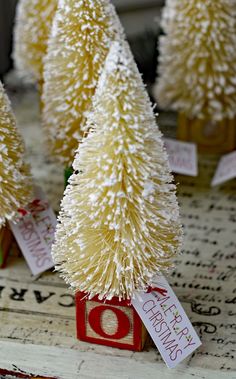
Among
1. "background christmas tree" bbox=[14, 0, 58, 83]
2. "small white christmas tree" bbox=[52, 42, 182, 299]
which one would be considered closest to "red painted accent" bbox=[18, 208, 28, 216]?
"small white christmas tree" bbox=[52, 42, 182, 299]

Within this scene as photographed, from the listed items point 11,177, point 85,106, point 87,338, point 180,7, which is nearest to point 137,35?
point 180,7

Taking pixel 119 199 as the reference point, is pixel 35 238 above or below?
below

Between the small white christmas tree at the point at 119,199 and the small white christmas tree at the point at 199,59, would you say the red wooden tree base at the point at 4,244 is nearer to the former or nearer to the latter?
the small white christmas tree at the point at 119,199

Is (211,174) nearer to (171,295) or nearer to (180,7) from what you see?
(180,7)

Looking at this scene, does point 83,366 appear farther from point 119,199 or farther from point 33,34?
point 33,34

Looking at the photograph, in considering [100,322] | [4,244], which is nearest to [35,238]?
[4,244]

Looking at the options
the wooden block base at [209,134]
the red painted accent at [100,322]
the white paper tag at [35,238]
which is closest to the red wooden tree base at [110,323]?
the red painted accent at [100,322]

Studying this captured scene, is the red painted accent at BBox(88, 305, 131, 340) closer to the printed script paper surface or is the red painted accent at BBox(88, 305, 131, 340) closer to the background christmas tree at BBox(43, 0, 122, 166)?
the printed script paper surface
